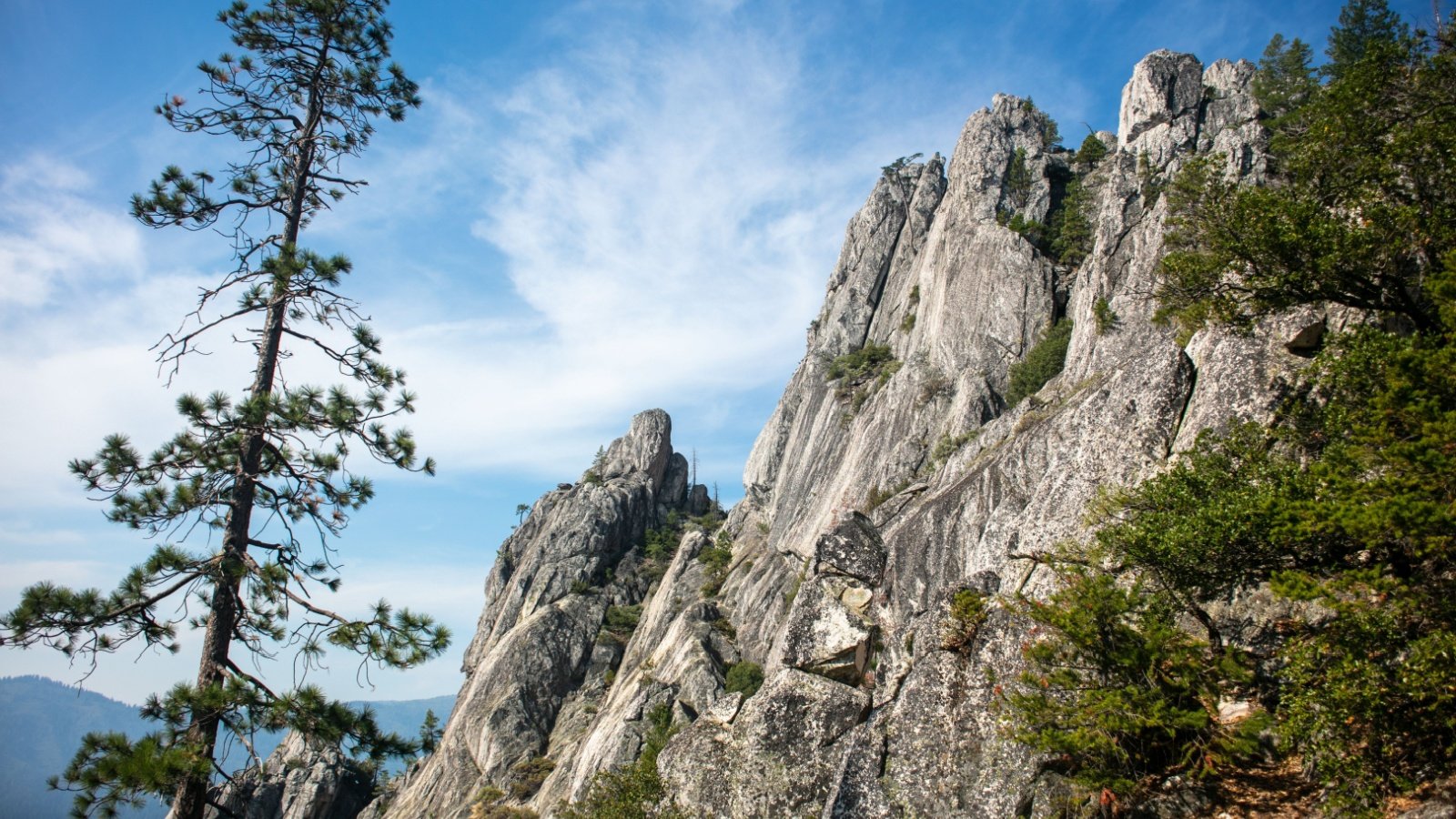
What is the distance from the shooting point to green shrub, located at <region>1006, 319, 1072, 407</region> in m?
47.2

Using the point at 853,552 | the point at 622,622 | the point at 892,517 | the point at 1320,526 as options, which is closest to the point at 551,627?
the point at 622,622

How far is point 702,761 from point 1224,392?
53.5ft

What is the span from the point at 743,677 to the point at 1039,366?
1043 inches

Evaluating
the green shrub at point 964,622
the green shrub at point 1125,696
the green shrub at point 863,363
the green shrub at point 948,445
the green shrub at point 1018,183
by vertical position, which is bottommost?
the green shrub at point 1125,696

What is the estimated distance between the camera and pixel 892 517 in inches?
1614

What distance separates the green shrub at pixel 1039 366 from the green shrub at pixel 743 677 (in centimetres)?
2326

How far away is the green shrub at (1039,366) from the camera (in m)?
47.2

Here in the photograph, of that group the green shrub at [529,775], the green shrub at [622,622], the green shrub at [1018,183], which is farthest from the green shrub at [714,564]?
the green shrub at [1018,183]

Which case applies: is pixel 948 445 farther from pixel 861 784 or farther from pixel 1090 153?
pixel 1090 153

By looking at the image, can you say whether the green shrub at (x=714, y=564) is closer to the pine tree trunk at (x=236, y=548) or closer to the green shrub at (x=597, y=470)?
the green shrub at (x=597, y=470)

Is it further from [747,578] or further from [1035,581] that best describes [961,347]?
[1035,581]

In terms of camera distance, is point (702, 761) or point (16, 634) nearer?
point (16, 634)

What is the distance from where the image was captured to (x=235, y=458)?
9.66 m

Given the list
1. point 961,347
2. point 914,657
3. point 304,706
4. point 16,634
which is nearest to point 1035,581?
point 914,657
